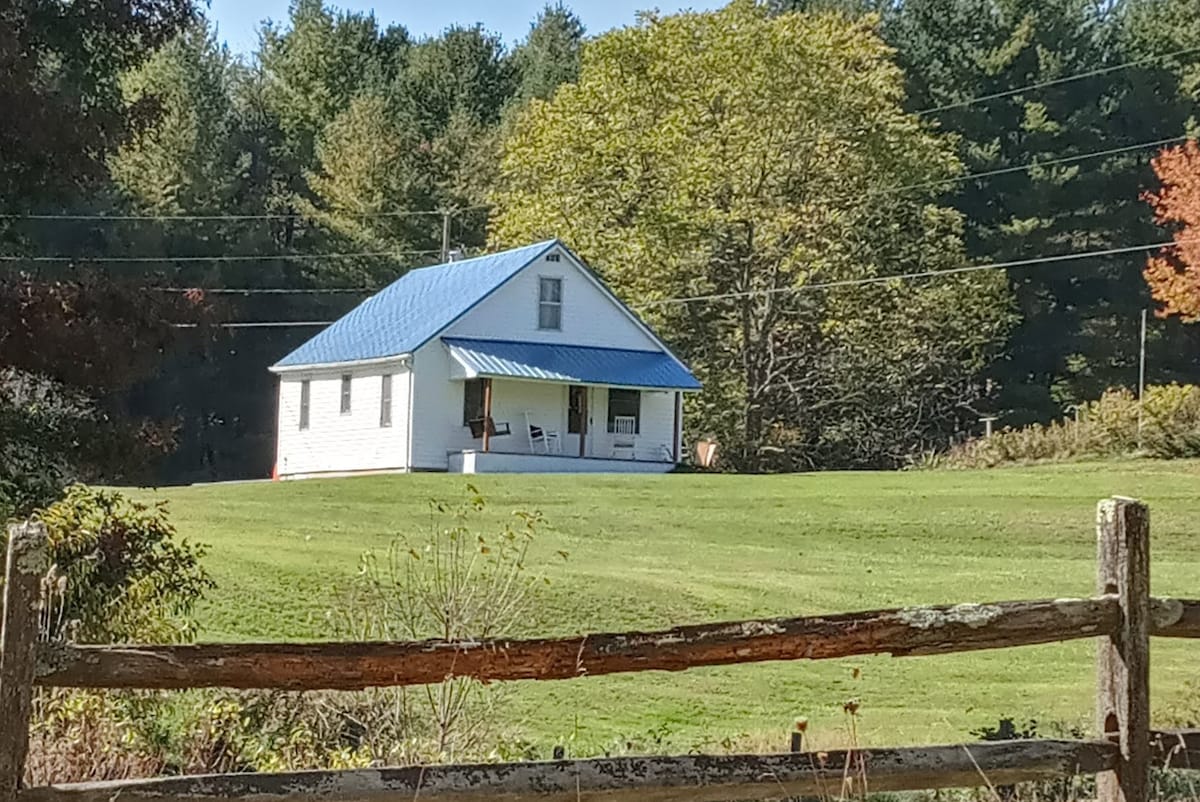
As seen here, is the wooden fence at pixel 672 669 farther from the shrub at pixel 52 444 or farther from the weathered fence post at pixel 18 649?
the shrub at pixel 52 444

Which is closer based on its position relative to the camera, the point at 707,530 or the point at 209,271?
the point at 707,530

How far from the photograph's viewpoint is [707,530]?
24.0 metres

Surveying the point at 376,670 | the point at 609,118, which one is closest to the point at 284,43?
the point at 609,118

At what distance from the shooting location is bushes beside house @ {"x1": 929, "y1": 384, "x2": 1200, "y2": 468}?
33.2 metres

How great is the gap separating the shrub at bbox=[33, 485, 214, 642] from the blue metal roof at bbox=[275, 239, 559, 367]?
2632 cm

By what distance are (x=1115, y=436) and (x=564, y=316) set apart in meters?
13.3

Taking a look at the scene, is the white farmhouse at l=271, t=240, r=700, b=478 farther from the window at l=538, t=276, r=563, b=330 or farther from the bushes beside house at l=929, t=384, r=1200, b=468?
the bushes beside house at l=929, t=384, r=1200, b=468

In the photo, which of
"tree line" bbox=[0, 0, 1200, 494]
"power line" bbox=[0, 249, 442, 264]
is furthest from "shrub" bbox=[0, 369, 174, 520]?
"power line" bbox=[0, 249, 442, 264]

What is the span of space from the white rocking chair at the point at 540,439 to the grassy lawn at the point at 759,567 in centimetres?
607

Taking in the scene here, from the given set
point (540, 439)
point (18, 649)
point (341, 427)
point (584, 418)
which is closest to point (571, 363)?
point (584, 418)

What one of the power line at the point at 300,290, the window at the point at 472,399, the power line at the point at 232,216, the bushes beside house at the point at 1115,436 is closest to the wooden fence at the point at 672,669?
the bushes beside house at the point at 1115,436

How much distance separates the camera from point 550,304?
127 feet

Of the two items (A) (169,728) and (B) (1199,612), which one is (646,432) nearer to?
(A) (169,728)

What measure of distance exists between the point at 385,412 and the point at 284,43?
3863 cm
